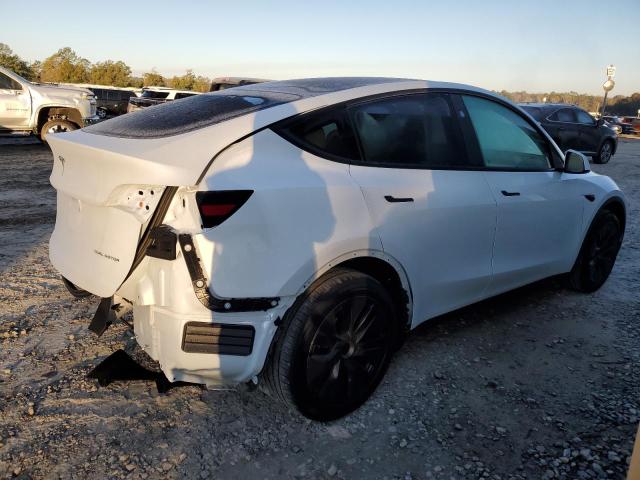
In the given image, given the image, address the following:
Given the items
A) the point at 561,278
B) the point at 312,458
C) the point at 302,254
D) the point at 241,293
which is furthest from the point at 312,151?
the point at 561,278

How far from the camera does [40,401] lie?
2682mm

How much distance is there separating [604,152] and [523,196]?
1432 centimetres

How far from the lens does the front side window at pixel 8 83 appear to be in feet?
38.5

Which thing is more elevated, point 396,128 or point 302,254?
point 396,128

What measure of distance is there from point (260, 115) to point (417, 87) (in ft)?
3.52

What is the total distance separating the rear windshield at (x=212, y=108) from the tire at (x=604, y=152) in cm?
1473

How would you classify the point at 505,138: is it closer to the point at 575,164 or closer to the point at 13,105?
the point at 575,164

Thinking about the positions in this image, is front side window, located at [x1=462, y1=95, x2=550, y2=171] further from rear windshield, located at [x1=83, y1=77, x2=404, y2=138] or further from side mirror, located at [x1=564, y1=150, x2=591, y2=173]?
rear windshield, located at [x1=83, y1=77, x2=404, y2=138]

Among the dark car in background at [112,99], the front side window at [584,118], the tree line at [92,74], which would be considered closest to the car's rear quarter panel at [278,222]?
the front side window at [584,118]

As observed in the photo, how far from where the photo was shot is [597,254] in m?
4.44

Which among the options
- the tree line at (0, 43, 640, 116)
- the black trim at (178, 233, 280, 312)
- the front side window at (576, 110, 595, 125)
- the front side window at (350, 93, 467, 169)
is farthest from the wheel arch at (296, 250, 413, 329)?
the tree line at (0, 43, 640, 116)

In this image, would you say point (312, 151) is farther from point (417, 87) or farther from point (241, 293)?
point (417, 87)

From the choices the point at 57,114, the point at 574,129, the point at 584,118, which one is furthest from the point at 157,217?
the point at 584,118

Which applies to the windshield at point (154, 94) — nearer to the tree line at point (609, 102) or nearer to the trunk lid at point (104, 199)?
the trunk lid at point (104, 199)
